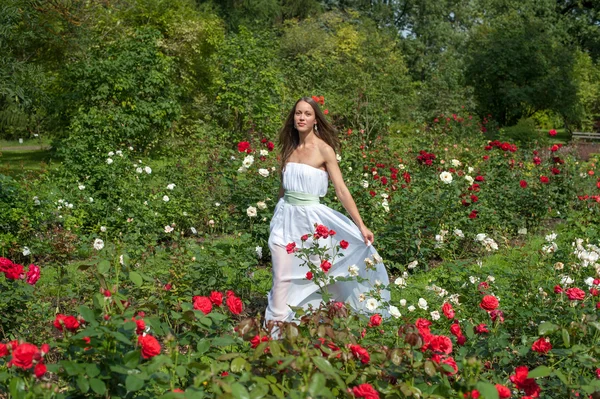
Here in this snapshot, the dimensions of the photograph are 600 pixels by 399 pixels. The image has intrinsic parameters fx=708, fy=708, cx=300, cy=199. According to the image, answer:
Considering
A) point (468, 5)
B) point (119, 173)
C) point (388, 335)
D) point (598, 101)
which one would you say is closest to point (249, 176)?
point (119, 173)

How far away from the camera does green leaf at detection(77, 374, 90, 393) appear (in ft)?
6.48

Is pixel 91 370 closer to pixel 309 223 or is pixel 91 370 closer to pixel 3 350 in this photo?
pixel 3 350

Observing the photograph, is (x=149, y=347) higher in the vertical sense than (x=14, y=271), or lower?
higher

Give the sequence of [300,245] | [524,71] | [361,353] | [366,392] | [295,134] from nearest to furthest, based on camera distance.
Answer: [366,392] → [361,353] → [300,245] → [295,134] → [524,71]

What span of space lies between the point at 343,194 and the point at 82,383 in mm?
2533

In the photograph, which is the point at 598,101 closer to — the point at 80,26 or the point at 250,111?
the point at 250,111

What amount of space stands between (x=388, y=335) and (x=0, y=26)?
698 centimetres

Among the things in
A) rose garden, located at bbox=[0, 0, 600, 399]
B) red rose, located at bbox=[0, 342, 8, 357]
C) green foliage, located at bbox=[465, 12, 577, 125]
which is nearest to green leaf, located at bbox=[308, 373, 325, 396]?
rose garden, located at bbox=[0, 0, 600, 399]

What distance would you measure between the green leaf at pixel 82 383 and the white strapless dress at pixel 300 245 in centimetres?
226

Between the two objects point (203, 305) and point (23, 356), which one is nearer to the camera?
point (23, 356)

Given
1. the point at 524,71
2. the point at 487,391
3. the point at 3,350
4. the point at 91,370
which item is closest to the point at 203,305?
the point at 91,370

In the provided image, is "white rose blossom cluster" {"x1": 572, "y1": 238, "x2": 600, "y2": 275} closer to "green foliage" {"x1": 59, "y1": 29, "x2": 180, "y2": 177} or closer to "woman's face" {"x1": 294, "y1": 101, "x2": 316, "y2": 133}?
"woman's face" {"x1": 294, "y1": 101, "x2": 316, "y2": 133}

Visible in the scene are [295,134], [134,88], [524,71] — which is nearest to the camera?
[295,134]

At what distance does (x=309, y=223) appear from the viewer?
4.31 m
